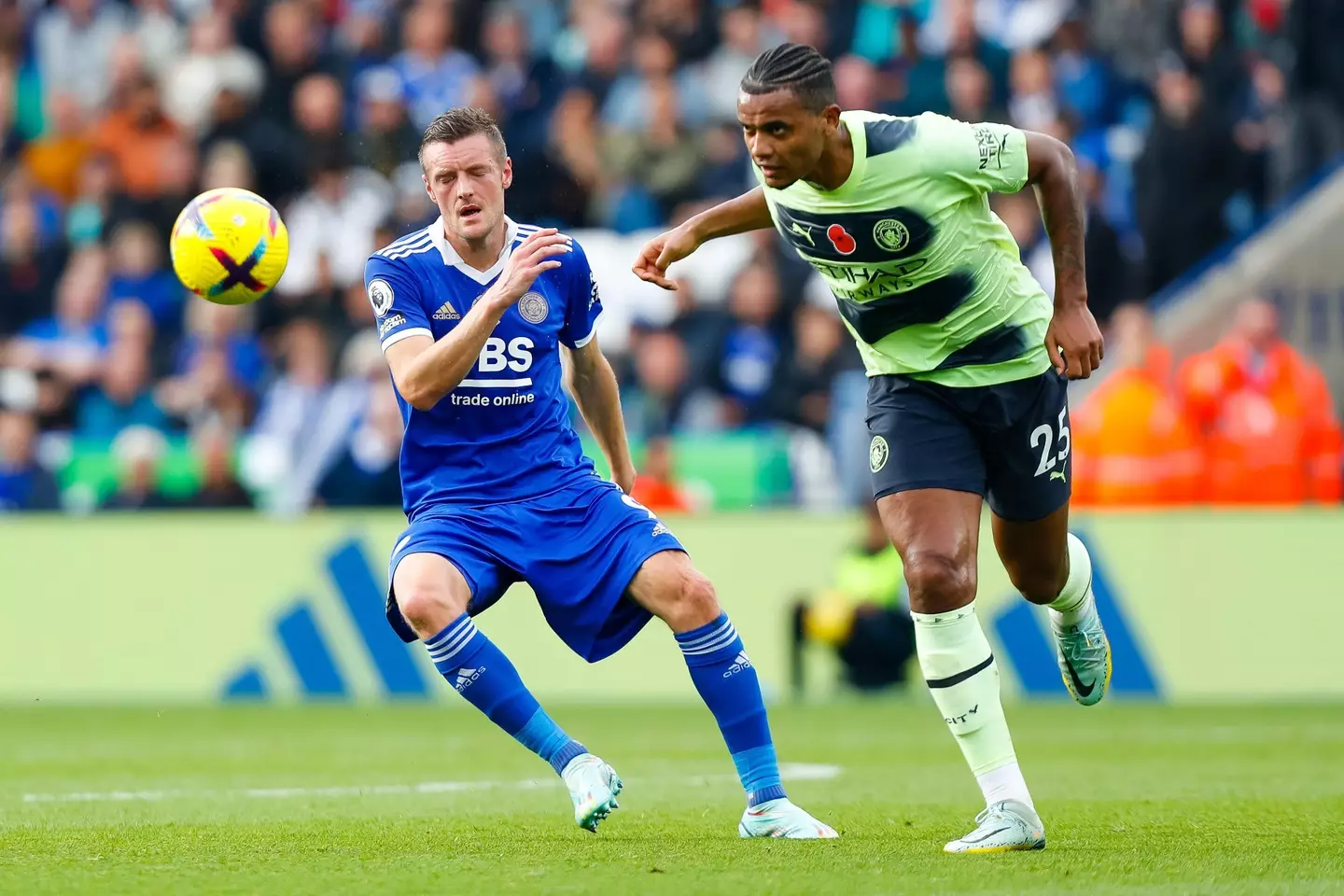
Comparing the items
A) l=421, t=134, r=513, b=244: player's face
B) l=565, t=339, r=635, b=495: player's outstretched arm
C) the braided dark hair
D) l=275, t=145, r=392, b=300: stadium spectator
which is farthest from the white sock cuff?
l=275, t=145, r=392, b=300: stadium spectator

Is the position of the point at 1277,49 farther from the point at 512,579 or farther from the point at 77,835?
the point at 77,835

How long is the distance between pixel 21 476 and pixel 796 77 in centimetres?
1016

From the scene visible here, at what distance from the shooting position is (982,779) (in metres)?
5.74

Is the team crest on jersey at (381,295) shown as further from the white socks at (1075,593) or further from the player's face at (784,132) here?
the white socks at (1075,593)

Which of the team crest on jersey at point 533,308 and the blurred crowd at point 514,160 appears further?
the blurred crowd at point 514,160

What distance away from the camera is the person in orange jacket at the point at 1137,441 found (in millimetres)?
13398

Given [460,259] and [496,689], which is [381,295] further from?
[496,689]

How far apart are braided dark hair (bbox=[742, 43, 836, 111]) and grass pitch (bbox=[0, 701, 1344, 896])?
2.09m

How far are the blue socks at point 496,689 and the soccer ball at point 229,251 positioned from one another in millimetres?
1503

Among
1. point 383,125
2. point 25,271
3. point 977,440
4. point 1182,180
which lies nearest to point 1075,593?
point 977,440

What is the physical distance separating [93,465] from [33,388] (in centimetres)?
102

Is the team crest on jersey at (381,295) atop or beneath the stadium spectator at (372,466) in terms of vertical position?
atop

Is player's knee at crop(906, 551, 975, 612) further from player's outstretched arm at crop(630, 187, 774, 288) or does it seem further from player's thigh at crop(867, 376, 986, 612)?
player's outstretched arm at crop(630, 187, 774, 288)

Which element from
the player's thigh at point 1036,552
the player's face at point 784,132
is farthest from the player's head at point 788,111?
the player's thigh at point 1036,552
